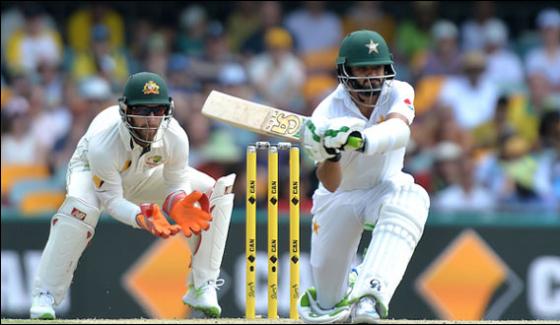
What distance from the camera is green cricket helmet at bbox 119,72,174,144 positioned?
22.3 feet

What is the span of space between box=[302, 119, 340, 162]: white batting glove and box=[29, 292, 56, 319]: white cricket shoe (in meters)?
1.97

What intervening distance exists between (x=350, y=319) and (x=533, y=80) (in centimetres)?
509

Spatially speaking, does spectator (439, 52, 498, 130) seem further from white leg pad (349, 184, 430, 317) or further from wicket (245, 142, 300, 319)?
white leg pad (349, 184, 430, 317)

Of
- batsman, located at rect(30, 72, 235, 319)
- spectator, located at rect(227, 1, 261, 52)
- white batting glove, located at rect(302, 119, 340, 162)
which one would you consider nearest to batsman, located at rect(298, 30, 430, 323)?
white batting glove, located at rect(302, 119, 340, 162)

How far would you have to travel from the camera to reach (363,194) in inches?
245

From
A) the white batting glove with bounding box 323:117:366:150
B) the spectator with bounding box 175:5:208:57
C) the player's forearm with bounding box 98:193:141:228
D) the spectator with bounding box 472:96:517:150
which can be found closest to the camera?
the white batting glove with bounding box 323:117:366:150

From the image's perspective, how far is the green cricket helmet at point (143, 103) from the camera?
6801 millimetres

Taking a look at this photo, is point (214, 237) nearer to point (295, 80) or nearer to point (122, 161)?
point (122, 161)

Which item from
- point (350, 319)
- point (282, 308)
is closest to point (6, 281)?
point (282, 308)

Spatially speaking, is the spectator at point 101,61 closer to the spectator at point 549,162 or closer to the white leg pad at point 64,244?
the spectator at point 549,162

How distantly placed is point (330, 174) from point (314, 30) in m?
5.66

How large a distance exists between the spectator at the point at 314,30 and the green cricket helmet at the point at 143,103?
460 cm

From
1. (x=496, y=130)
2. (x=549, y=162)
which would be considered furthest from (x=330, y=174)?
(x=496, y=130)

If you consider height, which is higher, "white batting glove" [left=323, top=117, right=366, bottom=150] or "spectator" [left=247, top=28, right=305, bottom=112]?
"spectator" [left=247, top=28, right=305, bottom=112]
